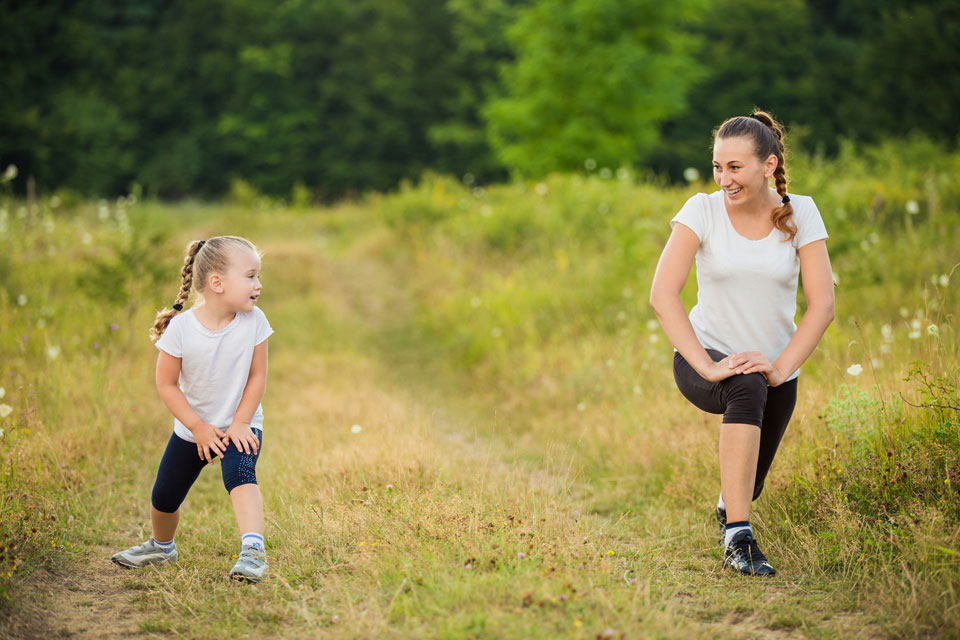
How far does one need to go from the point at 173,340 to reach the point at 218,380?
0.26 m

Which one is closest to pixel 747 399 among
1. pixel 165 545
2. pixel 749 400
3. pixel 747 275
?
pixel 749 400

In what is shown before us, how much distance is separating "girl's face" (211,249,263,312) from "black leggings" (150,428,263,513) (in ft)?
1.92

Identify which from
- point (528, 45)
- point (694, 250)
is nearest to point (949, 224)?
point (694, 250)

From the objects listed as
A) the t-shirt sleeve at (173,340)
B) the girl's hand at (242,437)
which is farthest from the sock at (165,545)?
the t-shirt sleeve at (173,340)

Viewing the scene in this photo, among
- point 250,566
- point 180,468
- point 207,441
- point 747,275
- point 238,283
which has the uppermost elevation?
point 747,275

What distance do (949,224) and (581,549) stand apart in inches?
289

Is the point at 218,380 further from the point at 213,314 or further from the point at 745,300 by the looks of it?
the point at 745,300

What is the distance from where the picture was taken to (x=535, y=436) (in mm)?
6449

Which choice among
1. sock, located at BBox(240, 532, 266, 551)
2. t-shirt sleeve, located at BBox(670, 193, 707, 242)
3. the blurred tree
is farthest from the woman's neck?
the blurred tree

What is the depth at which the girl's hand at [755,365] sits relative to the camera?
11.2ft

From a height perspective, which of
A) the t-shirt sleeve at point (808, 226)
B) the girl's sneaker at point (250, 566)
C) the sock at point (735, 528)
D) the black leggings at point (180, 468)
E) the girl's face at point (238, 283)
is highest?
the t-shirt sleeve at point (808, 226)

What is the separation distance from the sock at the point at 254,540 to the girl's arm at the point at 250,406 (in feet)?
1.15

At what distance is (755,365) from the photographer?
11.2ft

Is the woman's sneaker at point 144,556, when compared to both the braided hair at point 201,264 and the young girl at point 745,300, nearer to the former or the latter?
the braided hair at point 201,264
